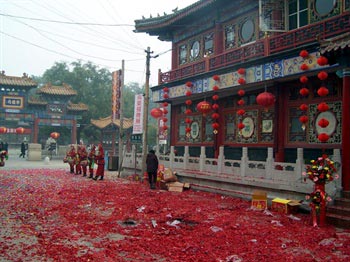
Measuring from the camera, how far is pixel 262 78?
11.6m

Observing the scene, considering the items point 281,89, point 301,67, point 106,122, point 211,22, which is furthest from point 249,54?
point 106,122

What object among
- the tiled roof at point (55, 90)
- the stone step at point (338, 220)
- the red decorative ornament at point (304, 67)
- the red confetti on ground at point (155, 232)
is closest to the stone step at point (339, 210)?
the stone step at point (338, 220)

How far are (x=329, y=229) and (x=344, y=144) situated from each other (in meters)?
2.25

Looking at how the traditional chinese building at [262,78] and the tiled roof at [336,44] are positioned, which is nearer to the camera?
the tiled roof at [336,44]

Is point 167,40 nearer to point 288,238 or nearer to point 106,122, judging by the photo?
point 288,238

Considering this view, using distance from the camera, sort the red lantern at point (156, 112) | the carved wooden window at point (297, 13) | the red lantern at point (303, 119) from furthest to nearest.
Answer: the red lantern at point (156, 112), the carved wooden window at point (297, 13), the red lantern at point (303, 119)

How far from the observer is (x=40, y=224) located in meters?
7.12

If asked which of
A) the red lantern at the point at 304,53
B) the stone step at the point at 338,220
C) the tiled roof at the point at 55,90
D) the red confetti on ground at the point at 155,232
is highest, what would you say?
the tiled roof at the point at 55,90

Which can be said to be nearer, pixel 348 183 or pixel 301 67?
pixel 348 183

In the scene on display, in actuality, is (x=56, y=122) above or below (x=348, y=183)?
above

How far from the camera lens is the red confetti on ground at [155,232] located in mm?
5293

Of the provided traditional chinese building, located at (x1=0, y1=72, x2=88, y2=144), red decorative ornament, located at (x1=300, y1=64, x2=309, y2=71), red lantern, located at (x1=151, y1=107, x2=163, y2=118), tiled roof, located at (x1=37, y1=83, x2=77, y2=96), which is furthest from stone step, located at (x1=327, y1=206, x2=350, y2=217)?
tiled roof, located at (x1=37, y1=83, x2=77, y2=96)

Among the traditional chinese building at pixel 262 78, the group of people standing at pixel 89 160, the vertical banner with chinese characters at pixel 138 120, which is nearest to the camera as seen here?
the traditional chinese building at pixel 262 78

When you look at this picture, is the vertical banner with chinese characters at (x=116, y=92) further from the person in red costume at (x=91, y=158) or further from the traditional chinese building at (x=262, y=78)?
the person in red costume at (x=91, y=158)
